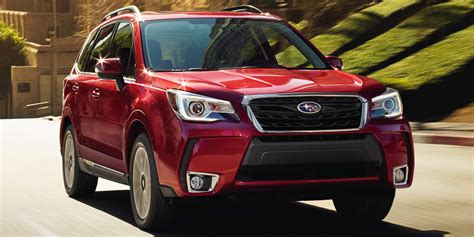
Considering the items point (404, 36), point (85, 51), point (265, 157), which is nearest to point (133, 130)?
point (265, 157)

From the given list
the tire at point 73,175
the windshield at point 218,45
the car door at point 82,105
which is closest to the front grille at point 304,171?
the windshield at point 218,45

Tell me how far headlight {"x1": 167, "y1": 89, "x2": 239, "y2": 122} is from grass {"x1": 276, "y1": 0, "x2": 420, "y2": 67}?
29.9m

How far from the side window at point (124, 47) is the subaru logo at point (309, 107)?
1.93 metres

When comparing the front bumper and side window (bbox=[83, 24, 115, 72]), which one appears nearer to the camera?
the front bumper

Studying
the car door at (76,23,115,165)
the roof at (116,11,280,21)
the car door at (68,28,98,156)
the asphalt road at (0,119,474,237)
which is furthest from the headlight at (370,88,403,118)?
the car door at (68,28,98,156)

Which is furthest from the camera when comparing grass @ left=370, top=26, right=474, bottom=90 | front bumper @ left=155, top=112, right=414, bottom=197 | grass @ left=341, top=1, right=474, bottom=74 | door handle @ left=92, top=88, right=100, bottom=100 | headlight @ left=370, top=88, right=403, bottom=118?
grass @ left=341, top=1, right=474, bottom=74

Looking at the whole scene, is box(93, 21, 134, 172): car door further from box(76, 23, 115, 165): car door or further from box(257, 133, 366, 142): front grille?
box(257, 133, 366, 142): front grille

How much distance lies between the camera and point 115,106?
9.84 m

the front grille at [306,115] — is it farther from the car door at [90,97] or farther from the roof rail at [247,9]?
the car door at [90,97]

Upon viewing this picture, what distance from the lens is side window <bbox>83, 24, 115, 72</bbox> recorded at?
1113 cm

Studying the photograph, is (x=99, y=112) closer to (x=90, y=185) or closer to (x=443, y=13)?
(x=90, y=185)

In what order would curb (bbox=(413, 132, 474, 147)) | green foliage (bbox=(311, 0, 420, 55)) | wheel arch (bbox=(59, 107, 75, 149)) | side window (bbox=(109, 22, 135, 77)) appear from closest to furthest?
1. side window (bbox=(109, 22, 135, 77))
2. wheel arch (bbox=(59, 107, 75, 149))
3. curb (bbox=(413, 132, 474, 147))
4. green foliage (bbox=(311, 0, 420, 55))

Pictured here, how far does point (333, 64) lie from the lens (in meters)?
10.2

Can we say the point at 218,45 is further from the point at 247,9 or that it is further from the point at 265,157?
the point at 265,157
